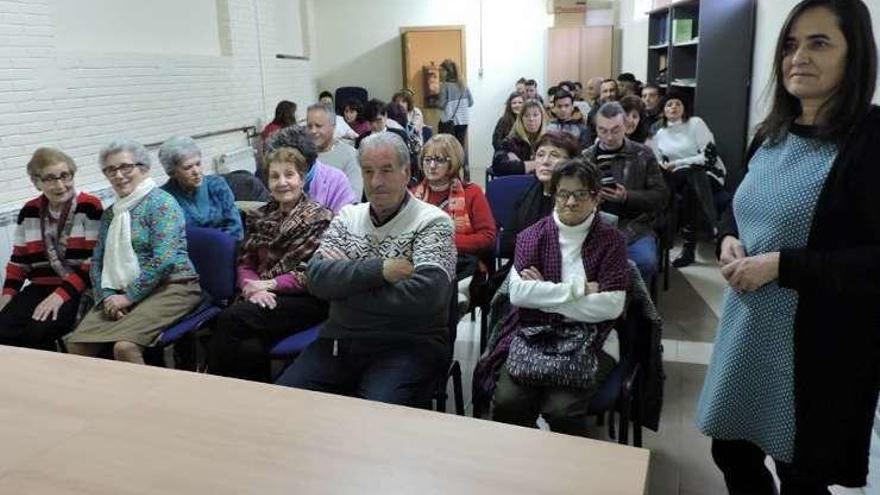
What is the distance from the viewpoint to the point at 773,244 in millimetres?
1504

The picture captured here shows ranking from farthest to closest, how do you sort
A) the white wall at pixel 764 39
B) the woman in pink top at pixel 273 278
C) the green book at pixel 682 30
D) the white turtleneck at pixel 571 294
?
1. the green book at pixel 682 30
2. the white wall at pixel 764 39
3. the woman in pink top at pixel 273 278
4. the white turtleneck at pixel 571 294

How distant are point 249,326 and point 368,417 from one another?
128cm

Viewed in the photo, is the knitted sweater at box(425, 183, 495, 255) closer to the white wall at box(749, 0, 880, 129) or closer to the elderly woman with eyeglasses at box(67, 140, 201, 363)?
the elderly woman with eyeglasses at box(67, 140, 201, 363)

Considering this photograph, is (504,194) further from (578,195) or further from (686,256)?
(686,256)

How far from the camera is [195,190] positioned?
3385 mm


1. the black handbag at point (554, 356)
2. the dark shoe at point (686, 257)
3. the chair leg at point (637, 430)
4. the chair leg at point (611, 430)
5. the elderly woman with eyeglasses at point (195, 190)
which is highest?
the elderly woman with eyeglasses at point (195, 190)

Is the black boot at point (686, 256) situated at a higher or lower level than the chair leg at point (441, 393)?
lower

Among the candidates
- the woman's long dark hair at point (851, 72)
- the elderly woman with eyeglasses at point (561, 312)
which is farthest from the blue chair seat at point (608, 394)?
the woman's long dark hair at point (851, 72)

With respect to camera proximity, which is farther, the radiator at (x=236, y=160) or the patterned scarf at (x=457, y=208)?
the radiator at (x=236, y=160)

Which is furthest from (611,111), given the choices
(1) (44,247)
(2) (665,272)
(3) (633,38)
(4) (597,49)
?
(4) (597,49)

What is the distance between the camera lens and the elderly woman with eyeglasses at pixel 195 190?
3305mm

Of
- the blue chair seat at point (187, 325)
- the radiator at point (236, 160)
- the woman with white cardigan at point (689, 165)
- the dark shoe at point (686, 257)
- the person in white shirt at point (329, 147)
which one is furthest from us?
the radiator at point (236, 160)

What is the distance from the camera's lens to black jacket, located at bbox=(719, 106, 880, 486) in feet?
4.50

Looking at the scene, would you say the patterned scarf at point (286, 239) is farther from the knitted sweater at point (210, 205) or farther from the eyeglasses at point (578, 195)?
the eyeglasses at point (578, 195)
